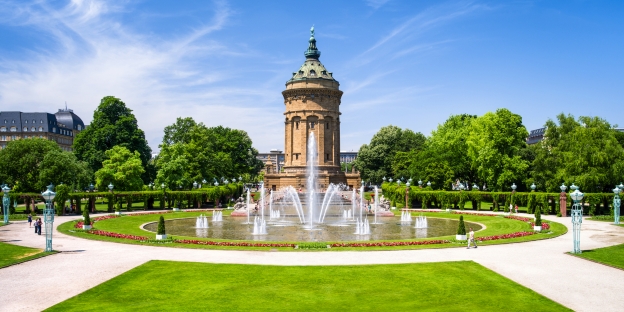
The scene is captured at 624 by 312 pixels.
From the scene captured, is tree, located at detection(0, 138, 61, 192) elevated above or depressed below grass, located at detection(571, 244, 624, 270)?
above

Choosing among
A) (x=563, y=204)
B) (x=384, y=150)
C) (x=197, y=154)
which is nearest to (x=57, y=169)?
(x=197, y=154)

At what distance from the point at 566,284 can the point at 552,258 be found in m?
5.98

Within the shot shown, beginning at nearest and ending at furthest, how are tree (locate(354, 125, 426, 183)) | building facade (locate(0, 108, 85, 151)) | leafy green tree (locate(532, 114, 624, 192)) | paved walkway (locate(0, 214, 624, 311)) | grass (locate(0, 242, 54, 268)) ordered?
1. paved walkway (locate(0, 214, 624, 311))
2. grass (locate(0, 242, 54, 268))
3. leafy green tree (locate(532, 114, 624, 192))
4. tree (locate(354, 125, 426, 183))
5. building facade (locate(0, 108, 85, 151))

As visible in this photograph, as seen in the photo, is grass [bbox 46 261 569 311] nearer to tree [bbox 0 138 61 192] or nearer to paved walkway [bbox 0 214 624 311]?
paved walkway [bbox 0 214 624 311]

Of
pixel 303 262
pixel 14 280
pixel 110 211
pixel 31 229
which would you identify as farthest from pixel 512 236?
pixel 110 211

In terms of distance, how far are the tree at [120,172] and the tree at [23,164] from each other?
6.99 metres

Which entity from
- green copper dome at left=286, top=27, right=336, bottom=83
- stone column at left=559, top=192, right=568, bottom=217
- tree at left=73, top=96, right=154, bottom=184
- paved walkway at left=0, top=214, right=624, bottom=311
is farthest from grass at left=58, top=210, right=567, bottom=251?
green copper dome at left=286, top=27, right=336, bottom=83

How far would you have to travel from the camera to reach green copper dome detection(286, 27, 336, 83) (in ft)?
296

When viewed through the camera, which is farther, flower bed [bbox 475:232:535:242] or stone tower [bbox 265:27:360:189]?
stone tower [bbox 265:27:360:189]

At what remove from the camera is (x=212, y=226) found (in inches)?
1620

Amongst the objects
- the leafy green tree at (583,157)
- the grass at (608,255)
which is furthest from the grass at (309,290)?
the leafy green tree at (583,157)

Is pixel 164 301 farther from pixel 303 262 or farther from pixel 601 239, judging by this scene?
pixel 601 239

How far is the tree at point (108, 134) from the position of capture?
242ft

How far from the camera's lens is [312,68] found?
9125 cm
